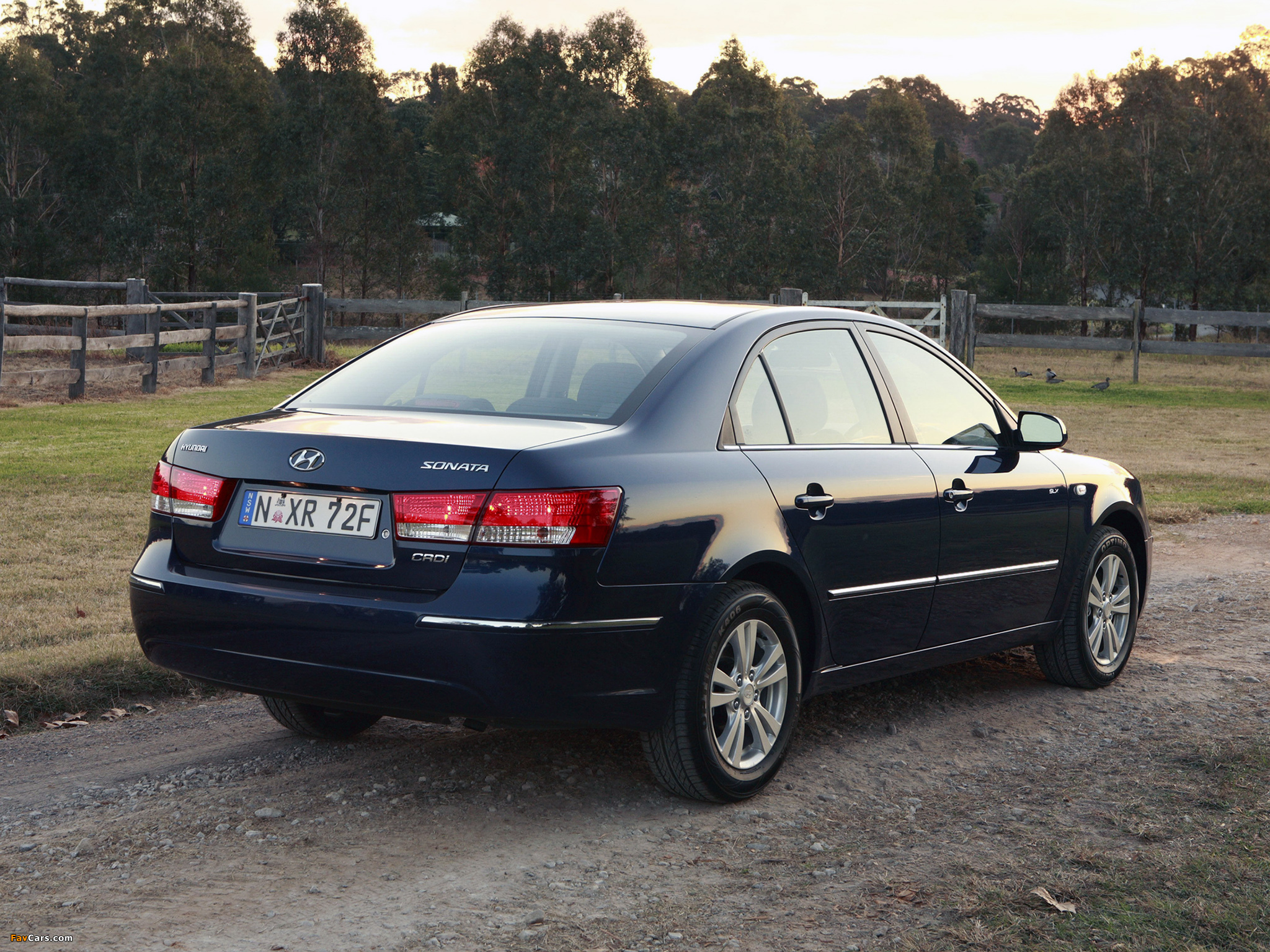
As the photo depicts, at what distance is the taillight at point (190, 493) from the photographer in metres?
4.15

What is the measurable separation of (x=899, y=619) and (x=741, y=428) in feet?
3.50

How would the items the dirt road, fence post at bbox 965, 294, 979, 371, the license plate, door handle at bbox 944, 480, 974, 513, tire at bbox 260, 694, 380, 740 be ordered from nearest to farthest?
the dirt road < the license plate < tire at bbox 260, 694, 380, 740 < door handle at bbox 944, 480, 974, 513 < fence post at bbox 965, 294, 979, 371

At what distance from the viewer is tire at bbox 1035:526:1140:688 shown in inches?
239

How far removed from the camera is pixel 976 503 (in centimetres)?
540

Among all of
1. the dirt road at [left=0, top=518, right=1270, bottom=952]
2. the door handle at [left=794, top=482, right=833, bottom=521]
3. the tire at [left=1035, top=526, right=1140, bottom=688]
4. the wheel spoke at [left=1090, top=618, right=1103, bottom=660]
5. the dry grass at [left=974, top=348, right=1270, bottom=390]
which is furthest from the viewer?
the dry grass at [left=974, top=348, right=1270, bottom=390]

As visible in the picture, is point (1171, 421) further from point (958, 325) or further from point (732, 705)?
point (732, 705)

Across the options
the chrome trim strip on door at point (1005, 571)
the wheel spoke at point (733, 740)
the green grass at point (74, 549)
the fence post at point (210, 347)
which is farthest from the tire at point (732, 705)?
the fence post at point (210, 347)

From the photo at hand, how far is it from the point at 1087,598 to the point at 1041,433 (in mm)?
860

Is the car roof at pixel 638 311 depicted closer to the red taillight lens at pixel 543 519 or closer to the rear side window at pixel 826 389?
the rear side window at pixel 826 389

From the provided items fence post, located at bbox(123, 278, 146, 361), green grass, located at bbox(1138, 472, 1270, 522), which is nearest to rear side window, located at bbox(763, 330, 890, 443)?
green grass, located at bbox(1138, 472, 1270, 522)

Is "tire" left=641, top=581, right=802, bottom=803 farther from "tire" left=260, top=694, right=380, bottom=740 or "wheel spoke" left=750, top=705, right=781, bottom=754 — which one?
"tire" left=260, top=694, right=380, bottom=740

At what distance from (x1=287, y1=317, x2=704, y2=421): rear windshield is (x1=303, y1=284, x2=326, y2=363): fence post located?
73.4 feet

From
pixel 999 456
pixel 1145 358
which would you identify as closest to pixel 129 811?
pixel 999 456

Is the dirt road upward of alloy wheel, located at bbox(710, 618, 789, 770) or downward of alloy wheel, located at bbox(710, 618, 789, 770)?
downward
